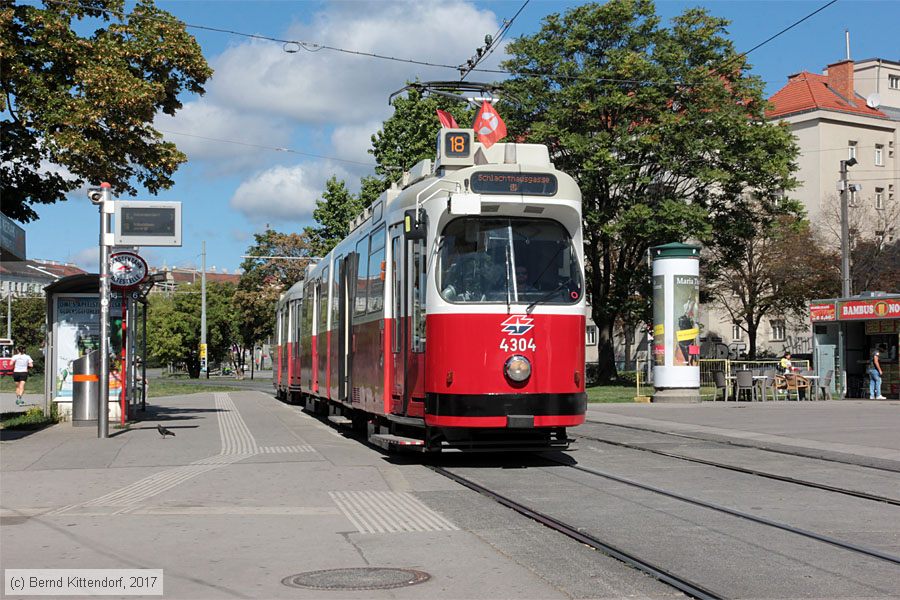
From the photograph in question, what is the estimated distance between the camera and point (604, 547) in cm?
786

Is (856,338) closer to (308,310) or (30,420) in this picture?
(308,310)

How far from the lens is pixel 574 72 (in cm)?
4331

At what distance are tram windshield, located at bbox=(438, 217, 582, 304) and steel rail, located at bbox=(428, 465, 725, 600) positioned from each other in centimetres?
242

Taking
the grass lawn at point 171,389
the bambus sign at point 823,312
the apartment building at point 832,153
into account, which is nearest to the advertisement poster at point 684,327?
the bambus sign at point 823,312

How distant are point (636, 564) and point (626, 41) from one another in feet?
128

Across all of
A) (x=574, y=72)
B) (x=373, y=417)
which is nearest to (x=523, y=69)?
(x=574, y=72)

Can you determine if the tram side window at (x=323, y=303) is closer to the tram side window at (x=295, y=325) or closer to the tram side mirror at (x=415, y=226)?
the tram side window at (x=295, y=325)

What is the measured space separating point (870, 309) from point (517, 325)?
932 inches

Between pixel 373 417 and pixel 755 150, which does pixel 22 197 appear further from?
pixel 755 150

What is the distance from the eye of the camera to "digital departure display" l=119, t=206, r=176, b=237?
59.3ft

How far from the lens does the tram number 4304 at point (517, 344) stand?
42.2 ft

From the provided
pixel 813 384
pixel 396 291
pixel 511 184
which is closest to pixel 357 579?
pixel 511 184

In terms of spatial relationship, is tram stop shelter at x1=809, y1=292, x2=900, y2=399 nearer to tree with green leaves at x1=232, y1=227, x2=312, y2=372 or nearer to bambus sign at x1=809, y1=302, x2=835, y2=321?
A: bambus sign at x1=809, y1=302, x2=835, y2=321

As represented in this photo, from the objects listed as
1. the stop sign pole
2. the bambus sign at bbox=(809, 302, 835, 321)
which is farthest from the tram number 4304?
the bambus sign at bbox=(809, 302, 835, 321)
